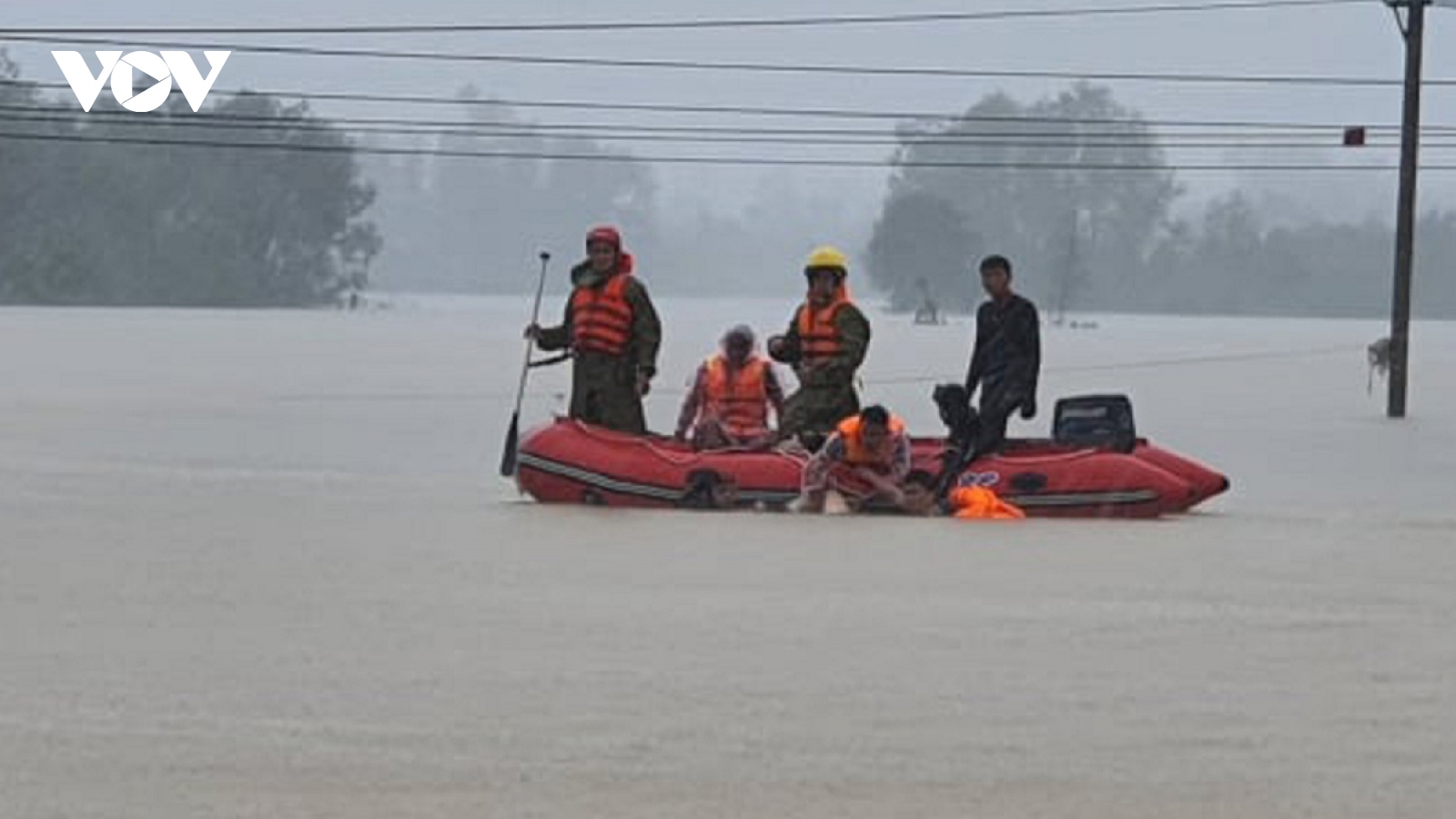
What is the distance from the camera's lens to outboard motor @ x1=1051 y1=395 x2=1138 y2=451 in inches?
822

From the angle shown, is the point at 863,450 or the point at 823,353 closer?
the point at 863,450

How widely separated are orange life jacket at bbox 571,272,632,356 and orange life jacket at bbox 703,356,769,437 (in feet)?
2.00

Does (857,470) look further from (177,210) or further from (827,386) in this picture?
(177,210)

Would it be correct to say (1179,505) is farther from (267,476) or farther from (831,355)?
(267,476)

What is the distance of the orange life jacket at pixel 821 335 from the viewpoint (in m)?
→ 20.4

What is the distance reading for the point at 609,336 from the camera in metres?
20.7

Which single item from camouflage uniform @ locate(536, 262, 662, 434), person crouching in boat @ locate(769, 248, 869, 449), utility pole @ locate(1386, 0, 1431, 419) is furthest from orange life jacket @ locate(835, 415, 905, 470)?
utility pole @ locate(1386, 0, 1431, 419)

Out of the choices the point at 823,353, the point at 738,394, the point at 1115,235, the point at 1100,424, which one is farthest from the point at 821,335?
the point at 1115,235

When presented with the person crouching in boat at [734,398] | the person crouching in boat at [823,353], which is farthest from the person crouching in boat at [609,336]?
the person crouching in boat at [823,353]

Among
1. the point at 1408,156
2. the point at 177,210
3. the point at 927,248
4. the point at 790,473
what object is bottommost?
the point at 790,473

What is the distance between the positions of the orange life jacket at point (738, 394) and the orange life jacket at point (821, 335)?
41 centimetres

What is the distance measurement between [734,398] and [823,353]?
69cm

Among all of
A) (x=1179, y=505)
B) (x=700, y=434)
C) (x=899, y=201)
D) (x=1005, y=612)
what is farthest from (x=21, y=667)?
(x=899, y=201)

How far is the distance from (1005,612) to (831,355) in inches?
219
